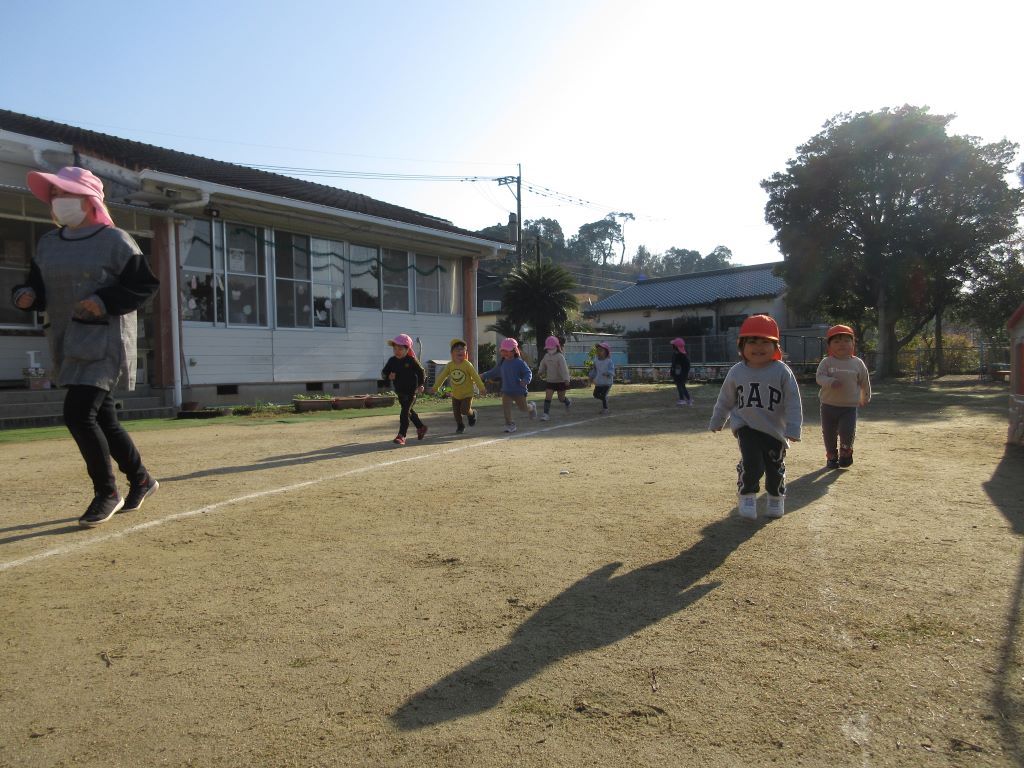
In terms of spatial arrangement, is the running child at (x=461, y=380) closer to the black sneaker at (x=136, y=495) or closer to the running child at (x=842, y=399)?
the running child at (x=842, y=399)

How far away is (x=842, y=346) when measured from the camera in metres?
7.49

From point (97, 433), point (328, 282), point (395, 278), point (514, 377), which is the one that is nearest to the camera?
point (97, 433)

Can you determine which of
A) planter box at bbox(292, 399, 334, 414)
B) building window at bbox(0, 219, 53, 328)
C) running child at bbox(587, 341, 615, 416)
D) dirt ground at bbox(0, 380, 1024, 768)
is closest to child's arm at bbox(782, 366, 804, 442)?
dirt ground at bbox(0, 380, 1024, 768)

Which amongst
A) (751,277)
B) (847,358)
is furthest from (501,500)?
(751,277)

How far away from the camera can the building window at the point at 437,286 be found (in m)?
21.6

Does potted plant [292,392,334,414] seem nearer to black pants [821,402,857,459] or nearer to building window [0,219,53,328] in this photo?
building window [0,219,53,328]

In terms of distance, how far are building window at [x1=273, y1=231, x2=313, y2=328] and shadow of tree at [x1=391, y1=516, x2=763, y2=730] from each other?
15596mm

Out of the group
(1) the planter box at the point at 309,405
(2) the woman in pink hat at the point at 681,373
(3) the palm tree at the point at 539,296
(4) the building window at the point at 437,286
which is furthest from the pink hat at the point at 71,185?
(3) the palm tree at the point at 539,296

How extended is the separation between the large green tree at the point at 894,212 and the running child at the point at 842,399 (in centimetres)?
2022

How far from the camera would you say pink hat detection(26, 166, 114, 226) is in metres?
4.54

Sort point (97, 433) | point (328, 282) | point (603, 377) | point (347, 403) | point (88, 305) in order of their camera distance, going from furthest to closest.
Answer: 1. point (328, 282)
2. point (347, 403)
3. point (603, 377)
4. point (97, 433)
5. point (88, 305)

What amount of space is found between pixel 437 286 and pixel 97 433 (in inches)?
705

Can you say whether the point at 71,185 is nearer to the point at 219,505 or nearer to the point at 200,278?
the point at 219,505

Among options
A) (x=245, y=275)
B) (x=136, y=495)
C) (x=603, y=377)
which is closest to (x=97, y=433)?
(x=136, y=495)
